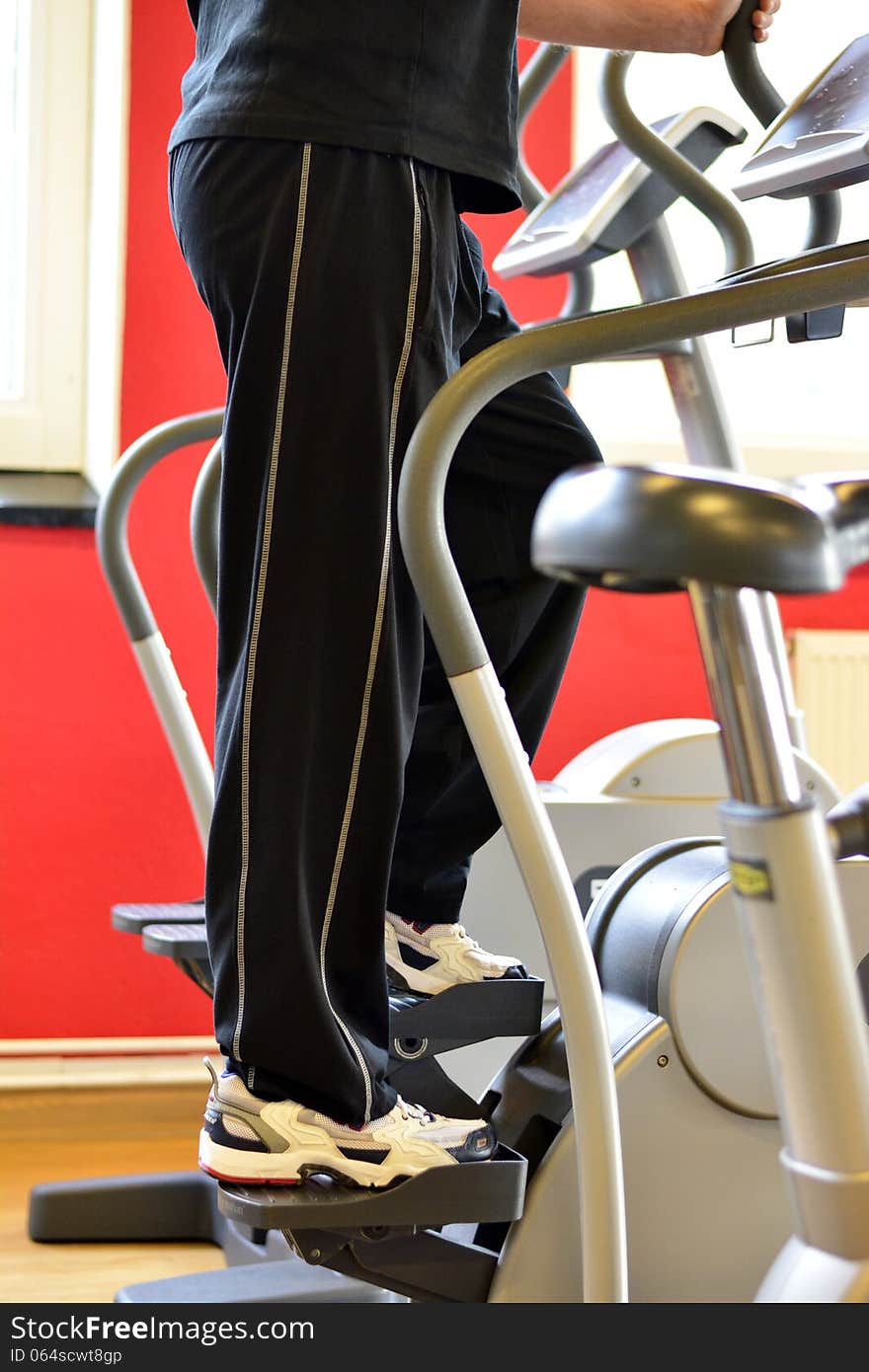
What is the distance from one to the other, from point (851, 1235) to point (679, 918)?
70cm

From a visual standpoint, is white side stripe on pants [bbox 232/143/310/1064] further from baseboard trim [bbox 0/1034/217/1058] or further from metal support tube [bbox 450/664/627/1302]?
baseboard trim [bbox 0/1034/217/1058]

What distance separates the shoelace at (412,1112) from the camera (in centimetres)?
125

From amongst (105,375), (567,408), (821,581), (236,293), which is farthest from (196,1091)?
(821,581)

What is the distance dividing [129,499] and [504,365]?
0.93m

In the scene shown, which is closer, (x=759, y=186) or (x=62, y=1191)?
A: (x=759, y=186)

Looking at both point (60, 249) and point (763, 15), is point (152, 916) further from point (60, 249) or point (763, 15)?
point (60, 249)

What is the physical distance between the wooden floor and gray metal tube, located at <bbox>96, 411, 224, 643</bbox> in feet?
2.71

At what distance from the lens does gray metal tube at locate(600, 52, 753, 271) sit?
1.51 meters

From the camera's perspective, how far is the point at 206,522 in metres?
1.81

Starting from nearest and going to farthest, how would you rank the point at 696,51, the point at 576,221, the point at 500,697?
1. the point at 500,697
2. the point at 696,51
3. the point at 576,221

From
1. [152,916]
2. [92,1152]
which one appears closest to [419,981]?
[152,916]

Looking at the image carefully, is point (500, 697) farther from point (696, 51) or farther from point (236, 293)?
point (696, 51)

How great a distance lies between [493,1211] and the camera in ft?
4.13

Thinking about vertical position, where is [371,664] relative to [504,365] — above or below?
below
